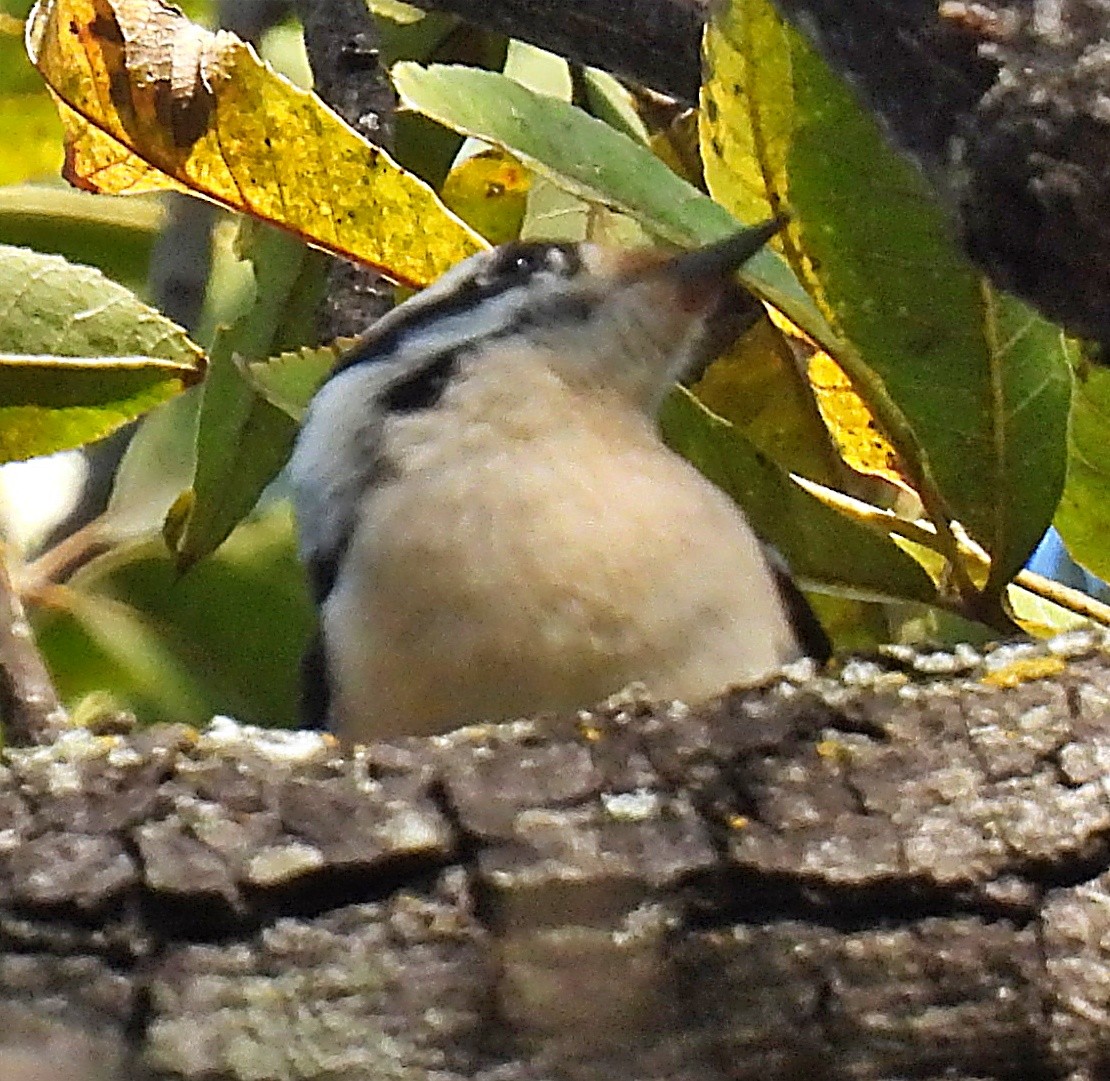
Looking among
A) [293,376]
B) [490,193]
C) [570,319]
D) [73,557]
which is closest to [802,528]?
[570,319]

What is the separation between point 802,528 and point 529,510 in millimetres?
189

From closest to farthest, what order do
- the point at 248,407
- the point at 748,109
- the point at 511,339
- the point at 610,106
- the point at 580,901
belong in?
1. the point at 580,901
2. the point at 748,109
3. the point at 511,339
4. the point at 248,407
5. the point at 610,106

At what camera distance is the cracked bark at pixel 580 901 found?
0.79 meters

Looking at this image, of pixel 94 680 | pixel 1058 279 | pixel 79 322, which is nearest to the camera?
pixel 1058 279

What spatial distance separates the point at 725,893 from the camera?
0.82m

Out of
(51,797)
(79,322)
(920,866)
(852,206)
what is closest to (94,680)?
(79,322)

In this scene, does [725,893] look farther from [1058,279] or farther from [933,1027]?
[1058,279]

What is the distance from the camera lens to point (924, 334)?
4.20 ft

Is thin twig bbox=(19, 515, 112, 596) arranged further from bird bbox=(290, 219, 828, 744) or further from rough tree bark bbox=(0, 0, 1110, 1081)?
rough tree bark bbox=(0, 0, 1110, 1081)

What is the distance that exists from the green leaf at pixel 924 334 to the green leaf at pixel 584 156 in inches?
2.0

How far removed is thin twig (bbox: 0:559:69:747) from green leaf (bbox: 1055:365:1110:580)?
2.06 feet

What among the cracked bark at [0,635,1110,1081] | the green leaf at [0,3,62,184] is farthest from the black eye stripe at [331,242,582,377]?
the cracked bark at [0,635,1110,1081]

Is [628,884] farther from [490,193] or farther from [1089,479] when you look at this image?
[490,193]

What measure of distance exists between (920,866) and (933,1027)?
0.07 m
